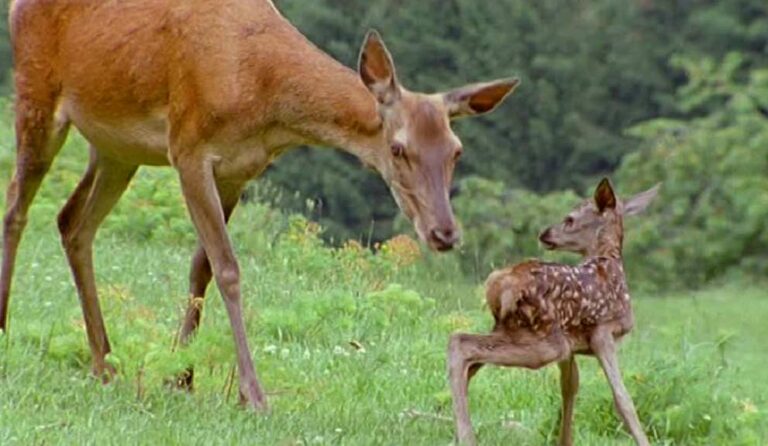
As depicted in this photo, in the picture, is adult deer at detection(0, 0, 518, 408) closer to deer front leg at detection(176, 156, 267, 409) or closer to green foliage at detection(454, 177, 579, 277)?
deer front leg at detection(176, 156, 267, 409)

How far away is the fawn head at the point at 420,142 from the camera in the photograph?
8617mm

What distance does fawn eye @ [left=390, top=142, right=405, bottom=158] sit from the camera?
347 inches

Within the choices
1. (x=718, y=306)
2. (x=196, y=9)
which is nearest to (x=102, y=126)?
(x=196, y=9)

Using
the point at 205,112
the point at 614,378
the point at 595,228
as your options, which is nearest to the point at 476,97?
the point at 595,228

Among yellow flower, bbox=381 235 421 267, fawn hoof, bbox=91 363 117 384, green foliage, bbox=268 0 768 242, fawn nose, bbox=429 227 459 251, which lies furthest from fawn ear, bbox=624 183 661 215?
green foliage, bbox=268 0 768 242

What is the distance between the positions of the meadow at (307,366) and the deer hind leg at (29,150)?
1.03ft

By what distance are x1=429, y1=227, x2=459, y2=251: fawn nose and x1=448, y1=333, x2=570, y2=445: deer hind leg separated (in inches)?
14.6

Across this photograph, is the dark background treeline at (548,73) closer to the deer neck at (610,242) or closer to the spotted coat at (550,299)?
the deer neck at (610,242)

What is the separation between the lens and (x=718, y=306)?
18547 millimetres

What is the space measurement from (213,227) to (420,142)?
1.10 metres

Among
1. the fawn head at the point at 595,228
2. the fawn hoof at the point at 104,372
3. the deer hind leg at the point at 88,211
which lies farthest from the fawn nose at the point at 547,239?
the deer hind leg at the point at 88,211

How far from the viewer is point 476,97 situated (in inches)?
361

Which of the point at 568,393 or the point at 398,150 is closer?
the point at 568,393

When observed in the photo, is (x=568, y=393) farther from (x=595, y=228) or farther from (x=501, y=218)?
(x=501, y=218)
